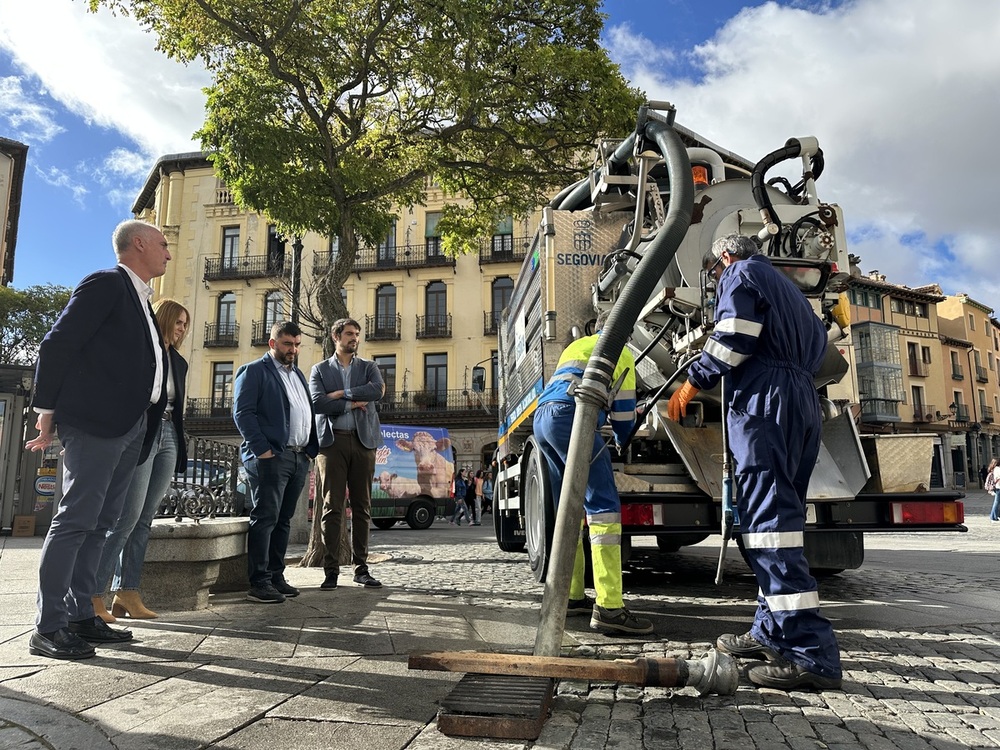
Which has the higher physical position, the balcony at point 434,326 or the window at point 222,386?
the balcony at point 434,326

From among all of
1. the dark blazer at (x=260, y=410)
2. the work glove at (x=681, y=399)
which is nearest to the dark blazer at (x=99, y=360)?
the dark blazer at (x=260, y=410)

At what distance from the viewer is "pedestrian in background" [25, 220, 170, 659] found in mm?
3219

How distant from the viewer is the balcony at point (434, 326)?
33.2 metres

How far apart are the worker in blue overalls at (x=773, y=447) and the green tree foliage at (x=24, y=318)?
40345 mm

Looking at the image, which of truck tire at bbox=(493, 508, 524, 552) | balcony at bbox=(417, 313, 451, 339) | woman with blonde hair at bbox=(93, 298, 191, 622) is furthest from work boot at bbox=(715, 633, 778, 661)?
balcony at bbox=(417, 313, 451, 339)

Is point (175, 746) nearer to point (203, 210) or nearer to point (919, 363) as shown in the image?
point (203, 210)

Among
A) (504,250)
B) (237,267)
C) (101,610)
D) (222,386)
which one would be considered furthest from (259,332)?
(101,610)

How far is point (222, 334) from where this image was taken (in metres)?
35.2

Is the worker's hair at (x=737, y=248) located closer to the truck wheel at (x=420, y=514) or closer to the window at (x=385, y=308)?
the truck wheel at (x=420, y=514)

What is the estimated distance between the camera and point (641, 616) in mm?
4422

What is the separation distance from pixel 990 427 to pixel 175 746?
206 feet

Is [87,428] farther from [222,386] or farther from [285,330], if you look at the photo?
[222,386]

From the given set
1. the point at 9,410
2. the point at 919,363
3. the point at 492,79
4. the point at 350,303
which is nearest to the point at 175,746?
the point at 492,79

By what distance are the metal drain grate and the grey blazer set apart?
3122 millimetres
